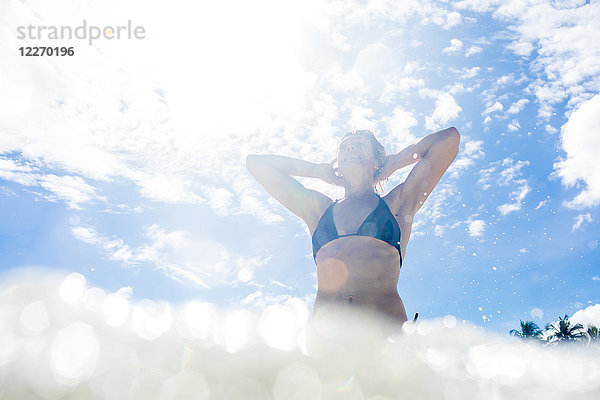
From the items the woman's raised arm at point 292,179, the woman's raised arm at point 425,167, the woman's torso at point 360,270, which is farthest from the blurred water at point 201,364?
the woman's raised arm at point 292,179

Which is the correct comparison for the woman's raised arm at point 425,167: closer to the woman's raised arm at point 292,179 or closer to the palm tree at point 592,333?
the woman's raised arm at point 292,179

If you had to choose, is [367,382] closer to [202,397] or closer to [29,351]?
[202,397]

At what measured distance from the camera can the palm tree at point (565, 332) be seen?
51.2 m

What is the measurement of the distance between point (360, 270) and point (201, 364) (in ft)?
8.56

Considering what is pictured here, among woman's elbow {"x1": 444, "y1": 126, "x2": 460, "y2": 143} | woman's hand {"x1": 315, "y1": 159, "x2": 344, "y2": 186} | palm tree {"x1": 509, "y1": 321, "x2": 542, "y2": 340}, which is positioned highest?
woman's elbow {"x1": 444, "y1": 126, "x2": 460, "y2": 143}

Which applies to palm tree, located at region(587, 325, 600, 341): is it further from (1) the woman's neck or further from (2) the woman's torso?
(2) the woman's torso

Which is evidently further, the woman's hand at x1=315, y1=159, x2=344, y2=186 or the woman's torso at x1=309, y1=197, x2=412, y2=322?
the woman's hand at x1=315, y1=159, x2=344, y2=186

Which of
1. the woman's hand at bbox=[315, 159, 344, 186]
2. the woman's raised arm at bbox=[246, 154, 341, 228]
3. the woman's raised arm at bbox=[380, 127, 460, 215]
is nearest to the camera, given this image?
the woman's raised arm at bbox=[380, 127, 460, 215]

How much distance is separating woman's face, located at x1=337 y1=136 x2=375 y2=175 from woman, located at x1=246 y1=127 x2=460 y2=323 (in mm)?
13

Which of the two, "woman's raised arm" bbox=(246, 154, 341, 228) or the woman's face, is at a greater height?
the woman's face

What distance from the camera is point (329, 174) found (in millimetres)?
4824

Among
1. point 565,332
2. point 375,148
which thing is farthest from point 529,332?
point 375,148

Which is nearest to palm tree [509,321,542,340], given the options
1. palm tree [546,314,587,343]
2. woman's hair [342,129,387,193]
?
palm tree [546,314,587,343]

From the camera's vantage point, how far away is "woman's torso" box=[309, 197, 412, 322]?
3443 millimetres
